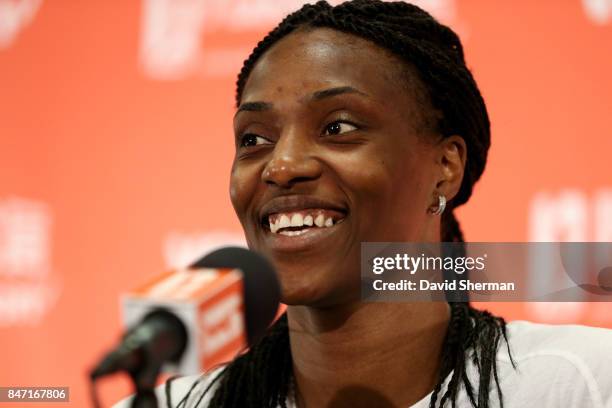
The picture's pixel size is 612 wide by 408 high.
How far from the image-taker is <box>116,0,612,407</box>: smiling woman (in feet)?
4.18

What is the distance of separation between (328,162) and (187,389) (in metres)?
0.55

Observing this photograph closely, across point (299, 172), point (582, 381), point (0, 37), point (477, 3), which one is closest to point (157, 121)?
point (0, 37)

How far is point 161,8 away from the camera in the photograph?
2.38 metres

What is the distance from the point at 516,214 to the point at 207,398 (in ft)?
3.37

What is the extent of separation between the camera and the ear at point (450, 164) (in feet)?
4.72

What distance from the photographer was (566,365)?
4.22ft

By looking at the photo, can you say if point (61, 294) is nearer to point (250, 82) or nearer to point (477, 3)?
point (250, 82)

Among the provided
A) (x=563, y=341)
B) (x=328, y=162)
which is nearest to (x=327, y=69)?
(x=328, y=162)

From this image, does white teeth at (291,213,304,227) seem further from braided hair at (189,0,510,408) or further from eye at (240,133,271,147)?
braided hair at (189,0,510,408)

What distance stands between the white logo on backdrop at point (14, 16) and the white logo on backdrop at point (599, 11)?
1.58 metres

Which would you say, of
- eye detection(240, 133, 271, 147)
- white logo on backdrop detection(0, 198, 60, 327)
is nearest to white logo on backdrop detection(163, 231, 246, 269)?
white logo on backdrop detection(0, 198, 60, 327)

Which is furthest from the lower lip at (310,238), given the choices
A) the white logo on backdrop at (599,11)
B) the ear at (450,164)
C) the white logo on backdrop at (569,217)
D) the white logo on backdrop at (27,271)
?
the white logo on backdrop at (27,271)

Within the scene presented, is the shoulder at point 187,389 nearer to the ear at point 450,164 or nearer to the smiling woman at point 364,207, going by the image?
the smiling woman at point 364,207

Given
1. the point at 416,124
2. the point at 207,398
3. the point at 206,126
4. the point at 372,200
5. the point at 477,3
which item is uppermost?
the point at 477,3
